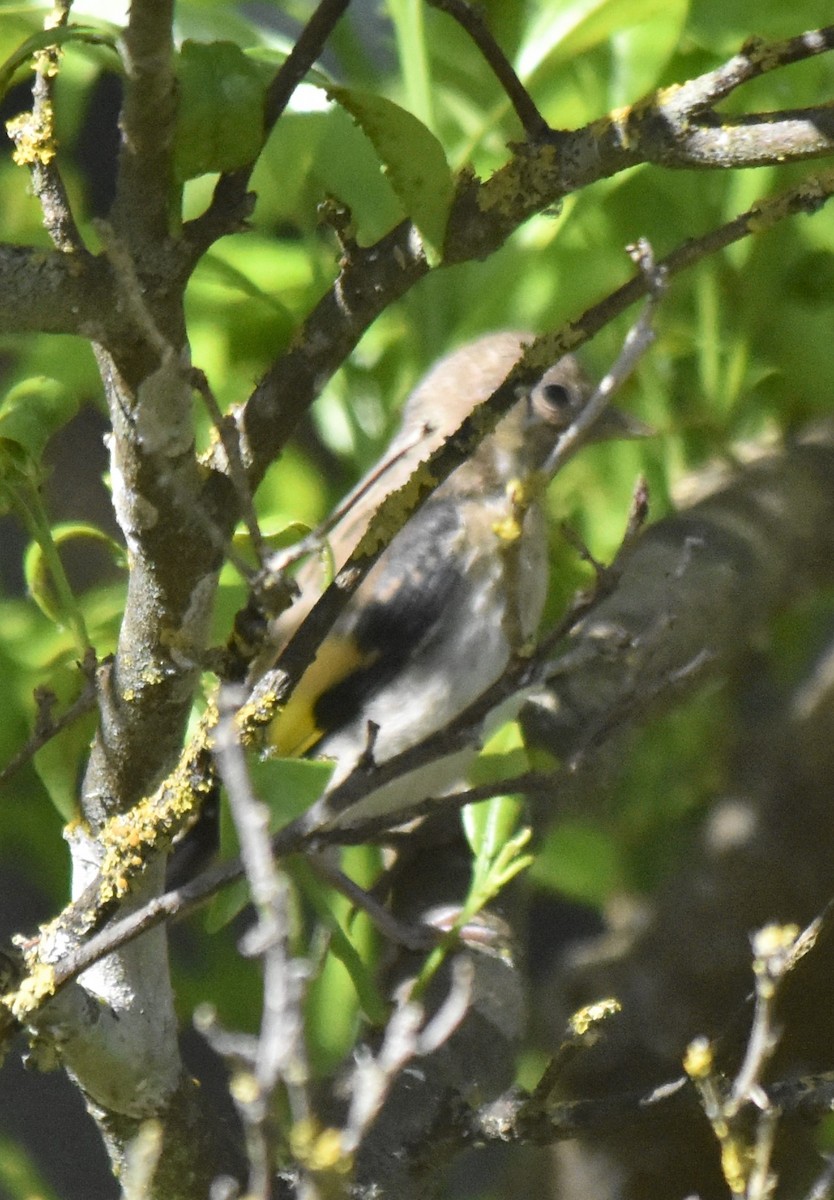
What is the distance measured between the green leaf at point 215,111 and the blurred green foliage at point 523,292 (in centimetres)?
51

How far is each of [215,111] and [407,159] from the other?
0.11 meters

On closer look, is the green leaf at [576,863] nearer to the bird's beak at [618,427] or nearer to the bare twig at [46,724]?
the bird's beak at [618,427]

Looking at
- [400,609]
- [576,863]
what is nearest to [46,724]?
[400,609]

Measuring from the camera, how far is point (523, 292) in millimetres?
1619

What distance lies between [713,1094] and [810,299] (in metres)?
1.46

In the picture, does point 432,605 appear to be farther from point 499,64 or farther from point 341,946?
point 499,64

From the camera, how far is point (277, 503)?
64.2 inches

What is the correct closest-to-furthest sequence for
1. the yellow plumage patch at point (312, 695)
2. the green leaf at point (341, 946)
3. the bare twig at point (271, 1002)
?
the bare twig at point (271, 1002) < the green leaf at point (341, 946) < the yellow plumage patch at point (312, 695)

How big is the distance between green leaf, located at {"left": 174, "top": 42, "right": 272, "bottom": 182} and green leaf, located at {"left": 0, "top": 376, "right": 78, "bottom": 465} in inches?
12.1

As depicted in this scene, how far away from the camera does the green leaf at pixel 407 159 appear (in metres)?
0.68

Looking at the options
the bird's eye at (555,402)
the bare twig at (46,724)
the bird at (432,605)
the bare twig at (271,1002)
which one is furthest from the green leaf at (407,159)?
the bird's eye at (555,402)

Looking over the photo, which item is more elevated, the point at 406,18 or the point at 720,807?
the point at 406,18

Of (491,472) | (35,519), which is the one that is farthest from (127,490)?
(491,472)

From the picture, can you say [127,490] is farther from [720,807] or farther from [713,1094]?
[720,807]
